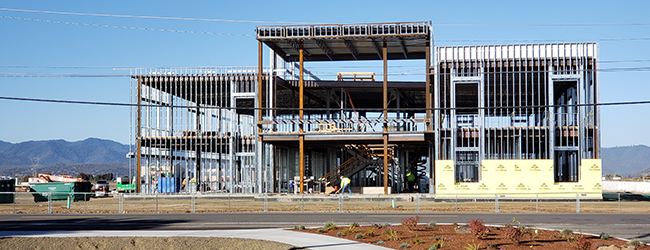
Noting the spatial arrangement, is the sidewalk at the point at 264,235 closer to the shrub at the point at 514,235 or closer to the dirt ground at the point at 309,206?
the shrub at the point at 514,235

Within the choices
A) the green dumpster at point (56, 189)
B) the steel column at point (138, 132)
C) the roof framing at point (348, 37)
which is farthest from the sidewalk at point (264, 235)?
the green dumpster at point (56, 189)

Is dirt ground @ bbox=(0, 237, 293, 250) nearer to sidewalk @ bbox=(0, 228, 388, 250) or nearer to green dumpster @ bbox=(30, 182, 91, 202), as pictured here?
sidewalk @ bbox=(0, 228, 388, 250)

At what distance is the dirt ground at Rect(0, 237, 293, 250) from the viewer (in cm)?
1688

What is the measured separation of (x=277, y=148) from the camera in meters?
53.2

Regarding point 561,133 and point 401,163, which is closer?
point 561,133

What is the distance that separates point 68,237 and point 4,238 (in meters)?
1.78

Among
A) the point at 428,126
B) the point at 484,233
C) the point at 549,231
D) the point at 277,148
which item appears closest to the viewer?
the point at 484,233

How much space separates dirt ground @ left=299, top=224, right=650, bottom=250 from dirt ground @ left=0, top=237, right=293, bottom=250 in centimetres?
276

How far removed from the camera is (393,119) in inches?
1711

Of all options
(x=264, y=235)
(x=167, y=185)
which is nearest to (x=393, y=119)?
(x=167, y=185)

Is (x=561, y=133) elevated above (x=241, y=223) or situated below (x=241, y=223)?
above

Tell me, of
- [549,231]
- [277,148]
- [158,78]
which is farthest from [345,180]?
[549,231]

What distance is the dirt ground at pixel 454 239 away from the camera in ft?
52.7

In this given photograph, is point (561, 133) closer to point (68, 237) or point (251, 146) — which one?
point (251, 146)
